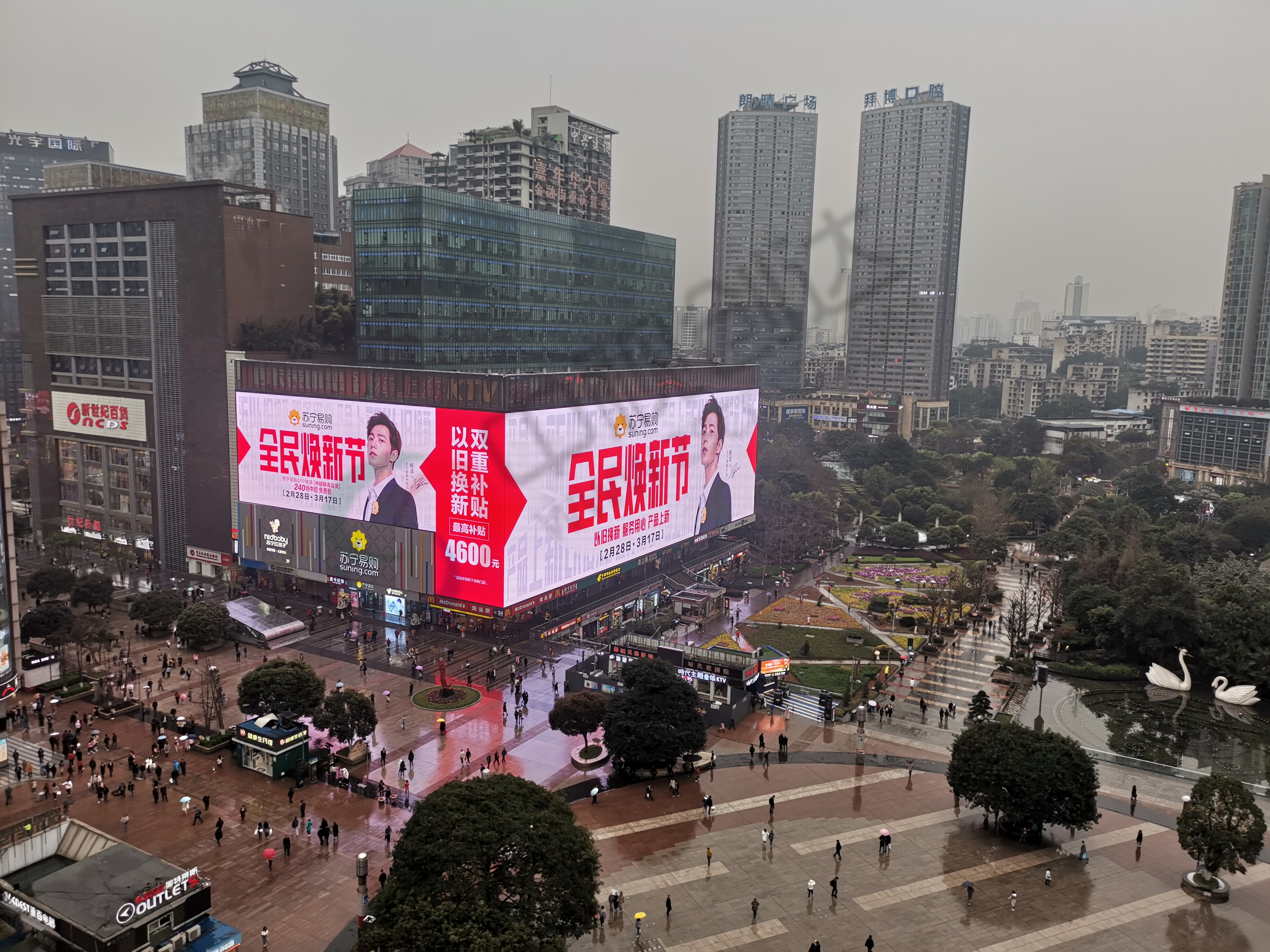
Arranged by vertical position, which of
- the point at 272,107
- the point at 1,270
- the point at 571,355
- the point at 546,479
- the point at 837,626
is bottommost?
the point at 837,626

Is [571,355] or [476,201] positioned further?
[571,355]

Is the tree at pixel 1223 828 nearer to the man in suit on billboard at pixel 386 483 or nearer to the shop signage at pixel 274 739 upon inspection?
the shop signage at pixel 274 739

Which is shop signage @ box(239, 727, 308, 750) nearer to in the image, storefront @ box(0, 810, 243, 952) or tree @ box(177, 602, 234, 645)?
storefront @ box(0, 810, 243, 952)

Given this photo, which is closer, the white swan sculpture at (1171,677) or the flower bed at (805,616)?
the white swan sculpture at (1171,677)

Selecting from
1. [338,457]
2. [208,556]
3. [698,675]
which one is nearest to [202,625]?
[338,457]

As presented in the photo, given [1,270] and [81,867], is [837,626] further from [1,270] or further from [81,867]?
[1,270]

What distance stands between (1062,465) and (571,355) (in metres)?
80.5

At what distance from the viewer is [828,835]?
37.2 meters

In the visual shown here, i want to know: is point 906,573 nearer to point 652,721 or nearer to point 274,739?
point 652,721

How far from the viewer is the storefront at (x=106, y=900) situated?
26.2m

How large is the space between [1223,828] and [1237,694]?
25285 mm

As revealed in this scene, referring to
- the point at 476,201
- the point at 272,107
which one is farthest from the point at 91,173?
the point at 272,107

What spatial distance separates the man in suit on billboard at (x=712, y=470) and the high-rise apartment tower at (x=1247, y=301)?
88361 millimetres

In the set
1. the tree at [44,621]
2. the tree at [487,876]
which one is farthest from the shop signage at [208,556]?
the tree at [487,876]
